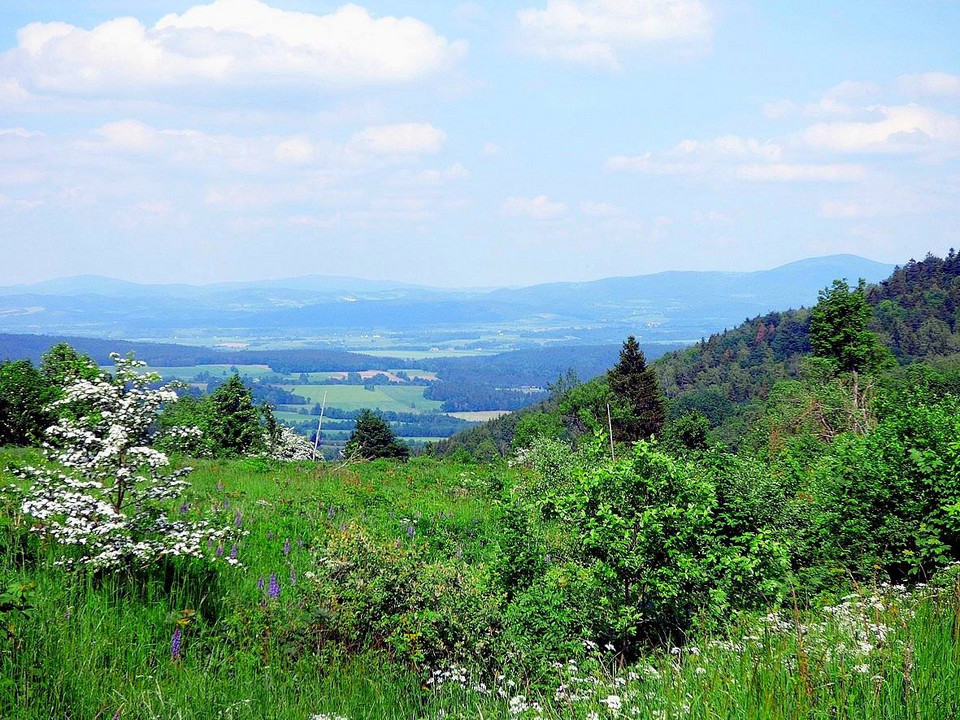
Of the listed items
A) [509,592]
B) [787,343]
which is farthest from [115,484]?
[787,343]

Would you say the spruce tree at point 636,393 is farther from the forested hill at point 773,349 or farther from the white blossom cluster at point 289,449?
the white blossom cluster at point 289,449

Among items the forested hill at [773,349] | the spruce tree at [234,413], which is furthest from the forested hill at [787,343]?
the spruce tree at [234,413]

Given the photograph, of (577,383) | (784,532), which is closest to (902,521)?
(784,532)

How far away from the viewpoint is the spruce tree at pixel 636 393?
75062 mm

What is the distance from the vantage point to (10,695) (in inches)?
177

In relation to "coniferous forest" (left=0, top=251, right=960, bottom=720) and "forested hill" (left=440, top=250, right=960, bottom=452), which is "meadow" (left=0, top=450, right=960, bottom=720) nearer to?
"coniferous forest" (left=0, top=251, right=960, bottom=720)

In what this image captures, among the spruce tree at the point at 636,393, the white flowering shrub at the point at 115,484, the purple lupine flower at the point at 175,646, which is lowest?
the spruce tree at the point at 636,393

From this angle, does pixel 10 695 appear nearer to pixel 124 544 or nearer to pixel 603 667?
pixel 124 544

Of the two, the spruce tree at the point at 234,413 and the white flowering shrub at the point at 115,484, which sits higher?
the white flowering shrub at the point at 115,484

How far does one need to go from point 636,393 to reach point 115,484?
7116 centimetres

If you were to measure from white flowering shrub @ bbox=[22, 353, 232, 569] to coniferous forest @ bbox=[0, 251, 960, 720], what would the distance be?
0.03m

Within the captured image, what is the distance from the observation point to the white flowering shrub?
6.92 m

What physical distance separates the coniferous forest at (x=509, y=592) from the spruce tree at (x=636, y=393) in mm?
64037

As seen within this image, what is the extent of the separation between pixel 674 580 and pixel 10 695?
4.91m
